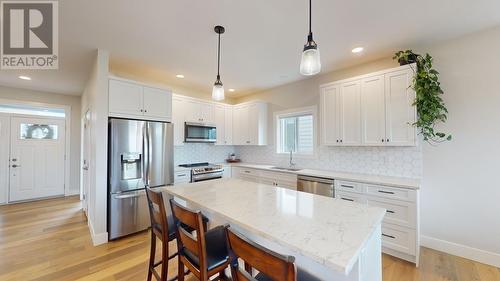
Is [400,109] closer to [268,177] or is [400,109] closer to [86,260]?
[268,177]

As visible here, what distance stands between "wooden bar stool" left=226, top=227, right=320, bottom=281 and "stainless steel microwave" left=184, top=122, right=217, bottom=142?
356cm

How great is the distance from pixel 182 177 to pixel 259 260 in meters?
3.32

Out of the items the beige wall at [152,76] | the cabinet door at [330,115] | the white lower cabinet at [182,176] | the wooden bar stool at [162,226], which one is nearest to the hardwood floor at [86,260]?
the wooden bar stool at [162,226]

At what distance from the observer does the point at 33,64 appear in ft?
10.7

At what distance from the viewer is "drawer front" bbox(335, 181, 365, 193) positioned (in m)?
2.74

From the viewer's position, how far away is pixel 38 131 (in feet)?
16.5

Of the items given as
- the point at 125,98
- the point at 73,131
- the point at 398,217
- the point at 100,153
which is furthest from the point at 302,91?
the point at 73,131

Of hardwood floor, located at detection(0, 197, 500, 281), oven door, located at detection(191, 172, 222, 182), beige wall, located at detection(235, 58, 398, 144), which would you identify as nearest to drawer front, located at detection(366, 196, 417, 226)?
hardwood floor, located at detection(0, 197, 500, 281)

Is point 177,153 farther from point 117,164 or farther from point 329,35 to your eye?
point 329,35

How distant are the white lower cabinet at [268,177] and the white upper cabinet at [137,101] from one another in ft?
6.19

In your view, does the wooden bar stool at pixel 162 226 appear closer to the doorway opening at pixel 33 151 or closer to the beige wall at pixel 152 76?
the beige wall at pixel 152 76

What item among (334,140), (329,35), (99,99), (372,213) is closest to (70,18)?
(99,99)

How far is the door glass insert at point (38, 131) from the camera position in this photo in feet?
15.9

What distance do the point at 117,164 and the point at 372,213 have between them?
10.3 feet
